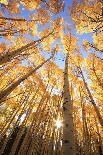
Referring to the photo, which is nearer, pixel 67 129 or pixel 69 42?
pixel 67 129

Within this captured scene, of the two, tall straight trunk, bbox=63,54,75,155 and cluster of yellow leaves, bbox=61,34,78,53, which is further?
cluster of yellow leaves, bbox=61,34,78,53

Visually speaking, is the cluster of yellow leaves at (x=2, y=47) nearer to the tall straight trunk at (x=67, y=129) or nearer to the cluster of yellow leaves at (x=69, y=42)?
the cluster of yellow leaves at (x=69, y=42)

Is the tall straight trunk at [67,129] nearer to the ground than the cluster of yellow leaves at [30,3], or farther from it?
nearer to the ground

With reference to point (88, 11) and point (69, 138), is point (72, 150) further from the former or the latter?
point (88, 11)

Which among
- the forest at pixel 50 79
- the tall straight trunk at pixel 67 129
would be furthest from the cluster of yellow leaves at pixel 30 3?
the tall straight trunk at pixel 67 129

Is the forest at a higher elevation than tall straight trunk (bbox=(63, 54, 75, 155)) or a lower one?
higher

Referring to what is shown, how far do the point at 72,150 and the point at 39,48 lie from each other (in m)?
10.4

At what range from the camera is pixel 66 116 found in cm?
531

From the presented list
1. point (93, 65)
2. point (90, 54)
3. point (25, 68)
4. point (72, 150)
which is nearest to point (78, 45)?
point (90, 54)

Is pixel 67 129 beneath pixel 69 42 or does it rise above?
beneath

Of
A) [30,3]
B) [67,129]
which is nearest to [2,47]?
[30,3]

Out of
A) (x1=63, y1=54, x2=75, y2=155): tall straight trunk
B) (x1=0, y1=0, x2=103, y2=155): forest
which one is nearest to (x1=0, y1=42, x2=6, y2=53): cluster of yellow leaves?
(x1=0, y1=0, x2=103, y2=155): forest

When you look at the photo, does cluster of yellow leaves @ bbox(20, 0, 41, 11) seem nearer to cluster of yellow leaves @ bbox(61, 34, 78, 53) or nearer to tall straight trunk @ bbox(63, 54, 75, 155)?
cluster of yellow leaves @ bbox(61, 34, 78, 53)

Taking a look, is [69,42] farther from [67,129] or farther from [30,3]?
[67,129]
